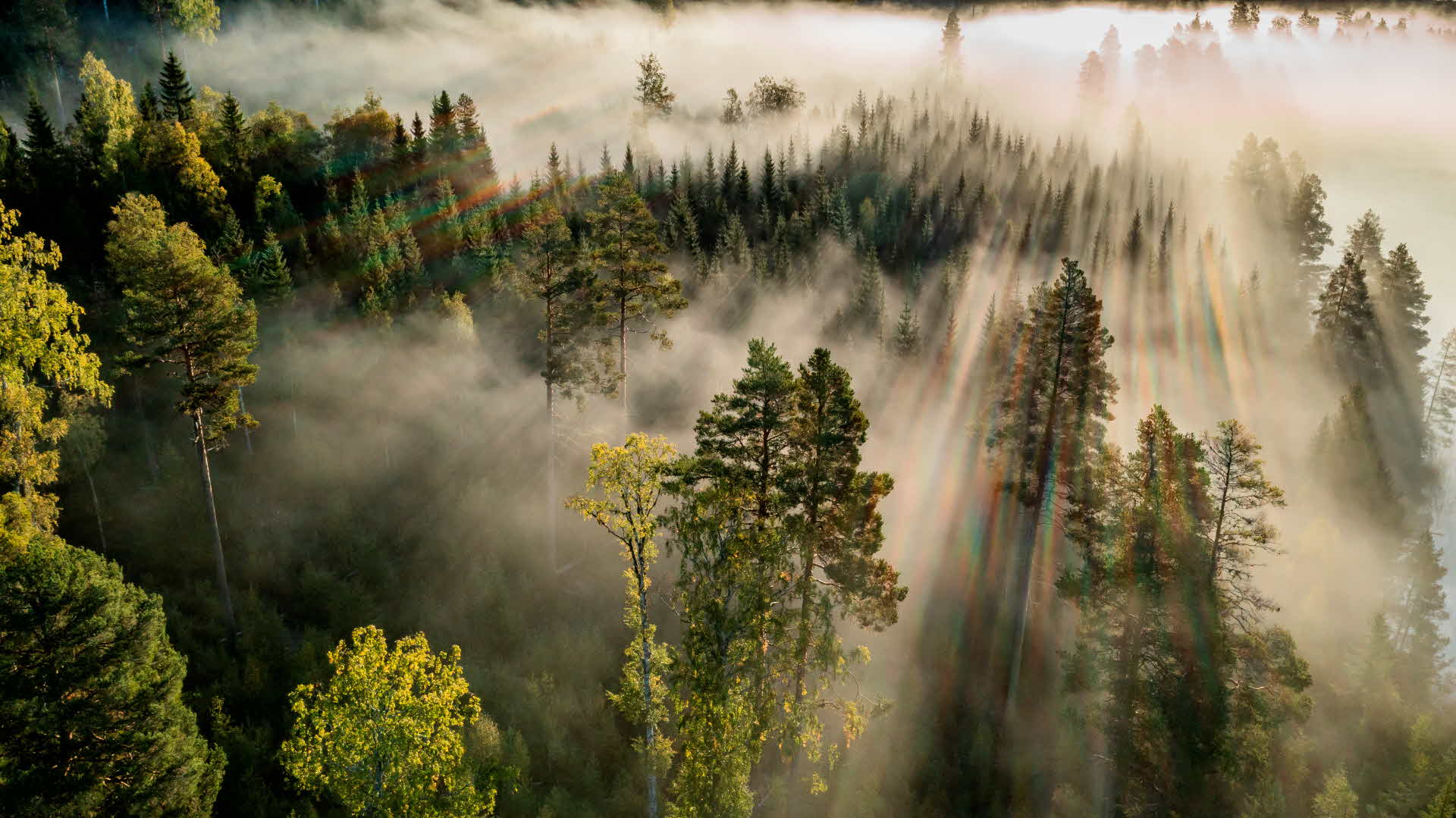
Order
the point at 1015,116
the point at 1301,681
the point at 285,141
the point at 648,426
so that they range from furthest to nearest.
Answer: the point at 1015,116 < the point at 285,141 < the point at 648,426 < the point at 1301,681

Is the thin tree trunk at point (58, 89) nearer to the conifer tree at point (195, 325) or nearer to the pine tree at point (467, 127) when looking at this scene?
the pine tree at point (467, 127)

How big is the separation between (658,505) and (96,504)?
24.2 meters

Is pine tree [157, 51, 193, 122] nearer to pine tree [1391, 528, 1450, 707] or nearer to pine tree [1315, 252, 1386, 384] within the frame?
pine tree [1391, 528, 1450, 707]

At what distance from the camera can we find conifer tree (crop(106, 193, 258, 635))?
23.8 meters

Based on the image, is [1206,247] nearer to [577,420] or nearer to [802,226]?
[802,226]

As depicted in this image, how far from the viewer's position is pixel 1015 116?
14150 centimetres

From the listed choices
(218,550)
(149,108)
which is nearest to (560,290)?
(218,550)

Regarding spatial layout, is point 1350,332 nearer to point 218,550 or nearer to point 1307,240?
point 1307,240

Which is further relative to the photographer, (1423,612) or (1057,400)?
(1423,612)

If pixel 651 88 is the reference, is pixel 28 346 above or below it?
below

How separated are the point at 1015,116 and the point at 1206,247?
233 feet

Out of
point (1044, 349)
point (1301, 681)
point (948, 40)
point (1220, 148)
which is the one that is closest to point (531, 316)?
point (1044, 349)

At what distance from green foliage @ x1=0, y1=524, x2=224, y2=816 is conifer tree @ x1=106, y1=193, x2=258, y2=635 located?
8402mm

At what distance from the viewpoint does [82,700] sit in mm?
16078
